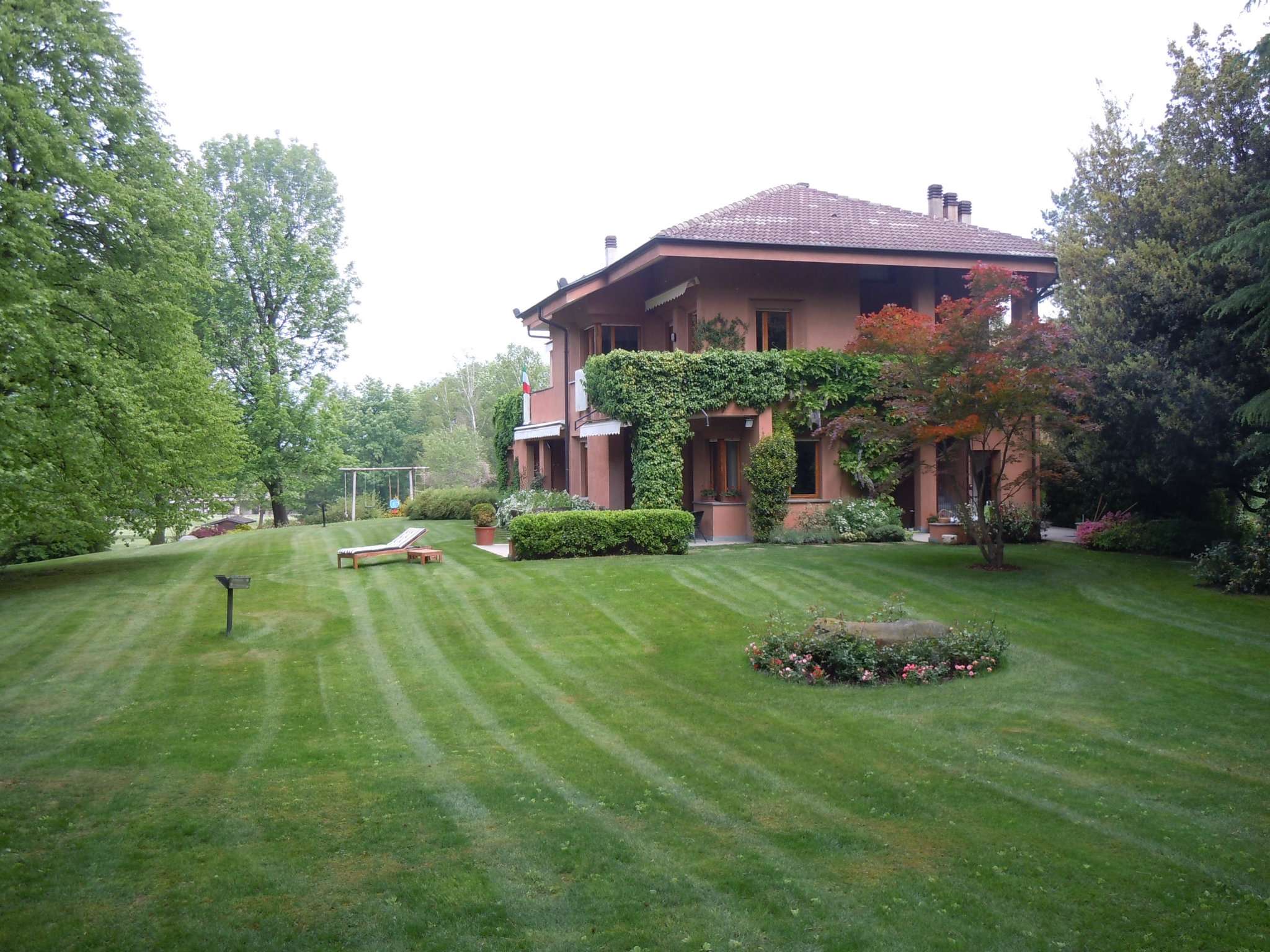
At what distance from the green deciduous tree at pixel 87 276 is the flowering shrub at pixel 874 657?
34.2 feet

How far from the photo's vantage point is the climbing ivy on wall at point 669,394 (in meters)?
20.5

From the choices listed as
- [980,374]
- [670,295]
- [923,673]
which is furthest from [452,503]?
[923,673]

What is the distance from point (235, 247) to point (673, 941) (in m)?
37.2

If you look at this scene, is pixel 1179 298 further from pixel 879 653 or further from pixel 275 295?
pixel 275 295

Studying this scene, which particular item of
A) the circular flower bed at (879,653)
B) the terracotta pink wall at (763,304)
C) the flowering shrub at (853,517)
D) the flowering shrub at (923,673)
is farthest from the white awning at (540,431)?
the flowering shrub at (923,673)

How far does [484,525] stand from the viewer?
73.6 feet

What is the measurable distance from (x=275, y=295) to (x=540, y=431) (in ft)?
51.0

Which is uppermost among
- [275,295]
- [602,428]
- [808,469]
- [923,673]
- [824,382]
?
[275,295]

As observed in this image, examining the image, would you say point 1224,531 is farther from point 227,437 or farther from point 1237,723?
point 227,437

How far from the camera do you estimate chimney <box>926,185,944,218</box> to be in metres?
26.5

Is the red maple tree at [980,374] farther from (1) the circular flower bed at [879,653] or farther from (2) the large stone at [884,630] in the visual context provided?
(1) the circular flower bed at [879,653]

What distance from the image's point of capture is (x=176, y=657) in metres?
11.5

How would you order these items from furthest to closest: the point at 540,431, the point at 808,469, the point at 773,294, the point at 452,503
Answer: the point at 452,503
the point at 540,431
the point at 773,294
the point at 808,469

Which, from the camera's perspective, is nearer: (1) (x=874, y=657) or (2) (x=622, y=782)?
(2) (x=622, y=782)
